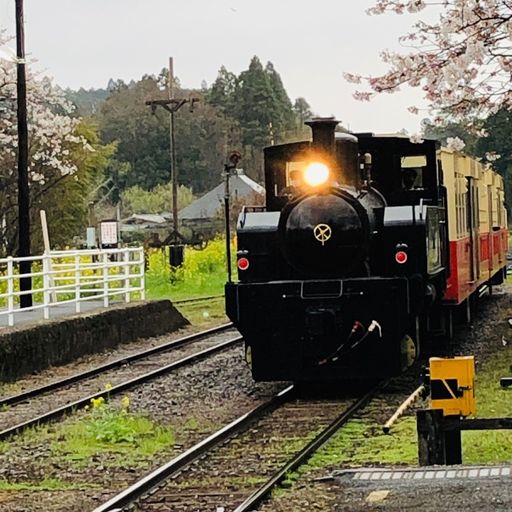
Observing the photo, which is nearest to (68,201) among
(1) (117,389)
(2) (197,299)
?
(2) (197,299)

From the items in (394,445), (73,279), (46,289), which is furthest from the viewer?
(73,279)

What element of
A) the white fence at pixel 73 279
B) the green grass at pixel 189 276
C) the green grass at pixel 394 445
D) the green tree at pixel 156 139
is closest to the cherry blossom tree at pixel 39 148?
the green grass at pixel 189 276

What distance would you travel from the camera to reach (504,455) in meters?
9.66

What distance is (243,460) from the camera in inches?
398

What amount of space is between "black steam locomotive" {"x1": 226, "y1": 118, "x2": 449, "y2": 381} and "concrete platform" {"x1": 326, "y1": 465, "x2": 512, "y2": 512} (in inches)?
174

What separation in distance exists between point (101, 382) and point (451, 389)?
7589 millimetres

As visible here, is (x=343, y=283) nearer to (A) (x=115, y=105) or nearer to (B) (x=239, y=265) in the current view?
(B) (x=239, y=265)

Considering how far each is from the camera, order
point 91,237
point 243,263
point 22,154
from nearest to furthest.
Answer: point 243,263 → point 22,154 → point 91,237

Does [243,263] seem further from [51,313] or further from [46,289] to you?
[51,313]

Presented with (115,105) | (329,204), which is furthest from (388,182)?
(115,105)

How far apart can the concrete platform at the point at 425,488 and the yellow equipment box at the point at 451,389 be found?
904 mm

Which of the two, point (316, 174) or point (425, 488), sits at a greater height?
point (316, 174)

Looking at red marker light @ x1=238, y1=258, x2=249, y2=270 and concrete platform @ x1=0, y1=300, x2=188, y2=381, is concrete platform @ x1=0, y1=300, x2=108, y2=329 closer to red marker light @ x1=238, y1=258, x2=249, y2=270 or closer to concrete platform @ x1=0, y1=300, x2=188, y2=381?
concrete platform @ x1=0, y1=300, x2=188, y2=381

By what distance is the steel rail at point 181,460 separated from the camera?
846 centimetres
